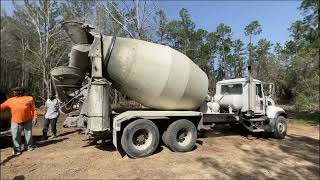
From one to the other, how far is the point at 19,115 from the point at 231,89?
26.8ft

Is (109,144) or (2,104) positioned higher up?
(2,104)

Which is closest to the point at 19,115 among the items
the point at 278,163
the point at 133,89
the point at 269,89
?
the point at 133,89

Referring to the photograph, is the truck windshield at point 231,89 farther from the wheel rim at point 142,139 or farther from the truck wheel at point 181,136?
the wheel rim at point 142,139

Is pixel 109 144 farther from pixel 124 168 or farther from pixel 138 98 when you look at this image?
pixel 124 168

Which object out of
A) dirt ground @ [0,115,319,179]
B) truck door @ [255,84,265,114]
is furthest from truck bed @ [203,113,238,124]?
truck door @ [255,84,265,114]

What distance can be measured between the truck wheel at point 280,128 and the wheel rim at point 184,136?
498 cm

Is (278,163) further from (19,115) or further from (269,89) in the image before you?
(19,115)

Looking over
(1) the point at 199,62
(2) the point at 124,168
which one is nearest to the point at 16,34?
(1) the point at 199,62

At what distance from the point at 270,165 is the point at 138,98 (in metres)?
4.12

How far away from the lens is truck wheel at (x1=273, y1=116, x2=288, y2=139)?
14.2 metres

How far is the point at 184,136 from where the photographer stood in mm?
10844

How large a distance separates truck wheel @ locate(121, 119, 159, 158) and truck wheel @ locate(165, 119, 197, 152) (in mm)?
477

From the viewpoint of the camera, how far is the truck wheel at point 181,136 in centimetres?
1032

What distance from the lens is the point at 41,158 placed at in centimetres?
934
